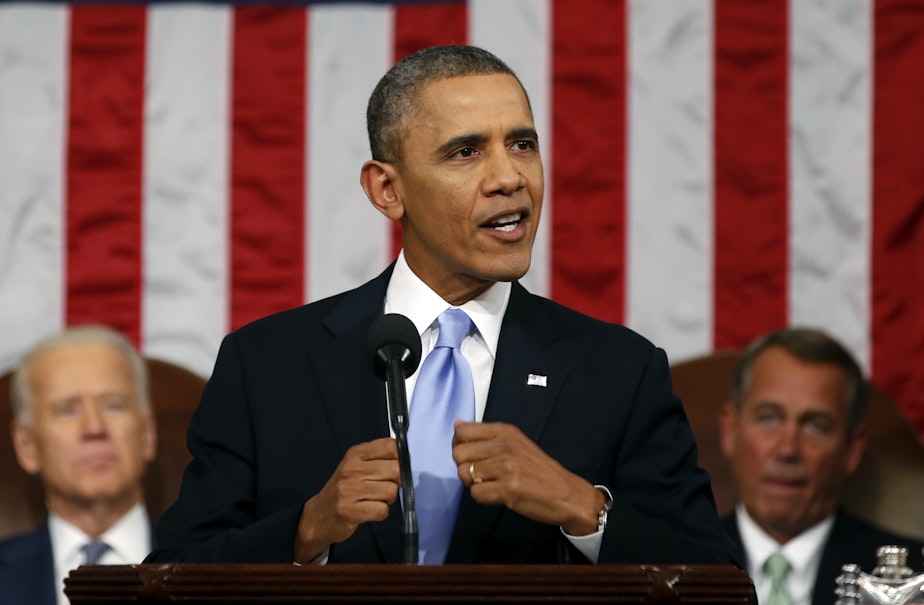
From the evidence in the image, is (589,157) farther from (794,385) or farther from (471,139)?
(471,139)

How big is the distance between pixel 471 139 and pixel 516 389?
443 mm

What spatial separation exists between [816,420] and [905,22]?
124 cm

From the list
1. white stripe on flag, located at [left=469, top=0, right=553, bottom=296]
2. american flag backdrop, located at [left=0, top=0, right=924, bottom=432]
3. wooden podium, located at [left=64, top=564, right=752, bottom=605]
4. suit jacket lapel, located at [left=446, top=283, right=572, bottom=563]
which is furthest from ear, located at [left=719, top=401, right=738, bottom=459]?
wooden podium, located at [left=64, top=564, right=752, bottom=605]

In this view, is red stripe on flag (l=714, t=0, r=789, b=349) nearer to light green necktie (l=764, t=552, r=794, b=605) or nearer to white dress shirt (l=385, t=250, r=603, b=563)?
light green necktie (l=764, t=552, r=794, b=605)

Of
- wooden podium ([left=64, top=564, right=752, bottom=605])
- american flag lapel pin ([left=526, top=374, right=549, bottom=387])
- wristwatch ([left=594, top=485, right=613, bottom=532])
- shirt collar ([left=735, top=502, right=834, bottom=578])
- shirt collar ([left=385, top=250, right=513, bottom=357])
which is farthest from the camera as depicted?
shirt collar ([left=735, top=502, right=834, bottom=578])

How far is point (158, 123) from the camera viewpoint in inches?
176

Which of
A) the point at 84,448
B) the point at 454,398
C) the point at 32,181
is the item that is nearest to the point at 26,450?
the point at 84,448

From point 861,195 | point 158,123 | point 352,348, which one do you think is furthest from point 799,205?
point 352,348

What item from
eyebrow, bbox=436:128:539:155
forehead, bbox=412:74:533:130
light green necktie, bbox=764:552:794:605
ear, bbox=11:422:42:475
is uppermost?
forehead, bbox=412:74:533:130

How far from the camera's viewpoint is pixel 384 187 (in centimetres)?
279

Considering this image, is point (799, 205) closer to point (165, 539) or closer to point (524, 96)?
point (524, 96)

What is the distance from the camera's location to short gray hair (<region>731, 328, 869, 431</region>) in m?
4.25

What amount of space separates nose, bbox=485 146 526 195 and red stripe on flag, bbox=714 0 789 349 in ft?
6.54

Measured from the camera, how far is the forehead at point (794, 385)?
167 inches
